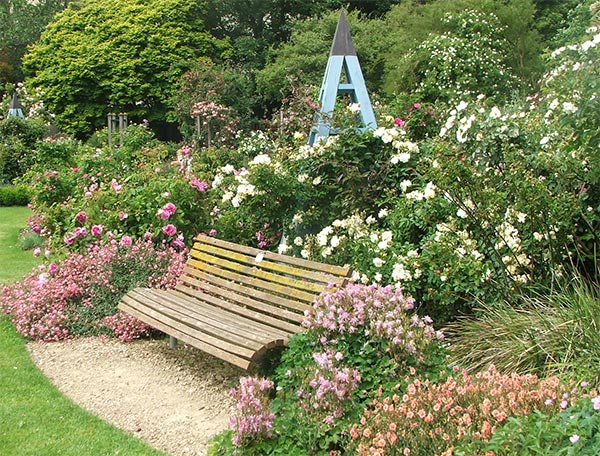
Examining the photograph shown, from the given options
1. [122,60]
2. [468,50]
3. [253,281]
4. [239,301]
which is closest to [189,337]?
[239,301]

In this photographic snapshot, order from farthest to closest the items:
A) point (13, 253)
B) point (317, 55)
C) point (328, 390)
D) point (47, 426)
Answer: point (317, 55), point (13, 253), point (47, 426), point (328, 390)

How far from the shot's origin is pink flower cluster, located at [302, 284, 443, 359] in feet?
11.2

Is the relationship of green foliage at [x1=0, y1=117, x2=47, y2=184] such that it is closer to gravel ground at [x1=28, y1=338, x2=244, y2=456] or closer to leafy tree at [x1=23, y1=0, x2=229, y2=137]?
leafy tree at [x1=23, y1=0, x2=229, y2=137]

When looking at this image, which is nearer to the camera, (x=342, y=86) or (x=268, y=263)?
(x=268, y=263)

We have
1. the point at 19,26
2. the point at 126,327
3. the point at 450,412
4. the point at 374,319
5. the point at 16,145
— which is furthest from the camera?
the point at 19,26

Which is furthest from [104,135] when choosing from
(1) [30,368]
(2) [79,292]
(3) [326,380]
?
(3) [326,380]

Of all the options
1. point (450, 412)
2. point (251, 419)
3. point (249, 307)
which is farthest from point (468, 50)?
point (450, 412)

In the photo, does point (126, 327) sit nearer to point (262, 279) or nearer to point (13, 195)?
point (262, 279)

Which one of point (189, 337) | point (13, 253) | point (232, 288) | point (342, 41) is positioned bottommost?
point (13, 253)

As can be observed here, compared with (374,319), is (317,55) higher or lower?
higher

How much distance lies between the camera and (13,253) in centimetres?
930

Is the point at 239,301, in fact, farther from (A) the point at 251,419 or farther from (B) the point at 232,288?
(A) the point at 251,419

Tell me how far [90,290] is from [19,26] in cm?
3163

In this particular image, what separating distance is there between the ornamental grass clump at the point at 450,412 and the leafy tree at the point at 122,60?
22480mm
